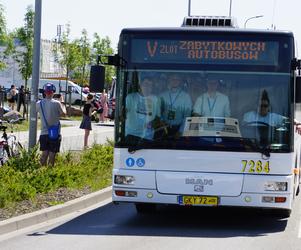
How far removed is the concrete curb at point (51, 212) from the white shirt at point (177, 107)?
2.32m

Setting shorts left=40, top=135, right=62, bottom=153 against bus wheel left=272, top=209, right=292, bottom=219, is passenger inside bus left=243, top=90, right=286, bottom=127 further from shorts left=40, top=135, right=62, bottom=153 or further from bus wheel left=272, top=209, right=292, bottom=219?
shorts left=40, top=135, right=62, bottom=153

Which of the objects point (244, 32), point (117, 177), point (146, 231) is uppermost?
point (244, 32)

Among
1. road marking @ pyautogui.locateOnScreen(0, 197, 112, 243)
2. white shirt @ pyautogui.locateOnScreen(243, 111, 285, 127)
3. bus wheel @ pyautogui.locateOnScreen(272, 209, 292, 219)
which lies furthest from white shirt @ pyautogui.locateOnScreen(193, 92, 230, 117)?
road marking @ pyautogui.locateOnScreen(0, 197, 112, 243)

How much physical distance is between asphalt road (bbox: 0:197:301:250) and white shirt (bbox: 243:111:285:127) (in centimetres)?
157

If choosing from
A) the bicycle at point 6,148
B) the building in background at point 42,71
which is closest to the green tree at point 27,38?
the building in background at point 42,71

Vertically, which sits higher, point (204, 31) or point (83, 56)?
point (83, 56)

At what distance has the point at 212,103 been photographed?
11.6m

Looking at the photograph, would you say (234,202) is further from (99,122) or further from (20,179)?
(99,122)

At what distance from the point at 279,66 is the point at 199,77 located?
3.74ft

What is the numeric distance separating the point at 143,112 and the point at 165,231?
1731 millimetres

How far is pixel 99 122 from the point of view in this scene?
152ft

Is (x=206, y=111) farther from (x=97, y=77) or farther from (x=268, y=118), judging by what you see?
(x=97, y=77)

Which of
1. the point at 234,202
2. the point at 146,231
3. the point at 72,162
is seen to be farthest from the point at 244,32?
the point at 72,162

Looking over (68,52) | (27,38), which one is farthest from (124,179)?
(68,52)
